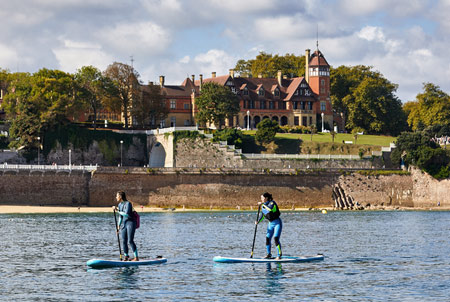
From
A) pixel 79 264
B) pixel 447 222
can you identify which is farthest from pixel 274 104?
pixel 79 264

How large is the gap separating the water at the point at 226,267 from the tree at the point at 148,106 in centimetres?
5309

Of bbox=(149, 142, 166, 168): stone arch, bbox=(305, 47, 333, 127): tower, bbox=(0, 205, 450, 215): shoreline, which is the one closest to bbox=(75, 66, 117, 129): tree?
bbox=(149, 142, 166, 168): stone arch

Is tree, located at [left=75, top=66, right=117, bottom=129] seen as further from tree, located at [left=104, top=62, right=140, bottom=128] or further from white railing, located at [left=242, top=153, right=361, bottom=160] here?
white railing, located at [left=242, top=153, right=361, bottom=160]

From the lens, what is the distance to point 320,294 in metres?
27.7

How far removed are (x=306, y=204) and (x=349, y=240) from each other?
44.5 metres

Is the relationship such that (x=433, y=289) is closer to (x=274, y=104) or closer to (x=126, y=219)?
(x=126, y=219)

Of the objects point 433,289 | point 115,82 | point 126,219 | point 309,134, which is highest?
point 115,82

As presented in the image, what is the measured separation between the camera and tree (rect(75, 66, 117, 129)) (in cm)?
10788

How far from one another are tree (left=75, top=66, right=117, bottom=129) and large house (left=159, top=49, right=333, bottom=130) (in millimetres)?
12811

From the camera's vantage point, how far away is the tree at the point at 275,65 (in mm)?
136250

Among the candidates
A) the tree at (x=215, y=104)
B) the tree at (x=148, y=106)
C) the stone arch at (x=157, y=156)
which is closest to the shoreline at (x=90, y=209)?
the stone arch at (x=157, y=156)

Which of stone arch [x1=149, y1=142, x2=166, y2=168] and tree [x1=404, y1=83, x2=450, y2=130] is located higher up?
tree [x1=404, y1=83, x2=450, y2=130]

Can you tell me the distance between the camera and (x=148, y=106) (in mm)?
113000

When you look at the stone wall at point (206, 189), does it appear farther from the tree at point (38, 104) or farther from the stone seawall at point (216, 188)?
the tree at point (38, 104)
